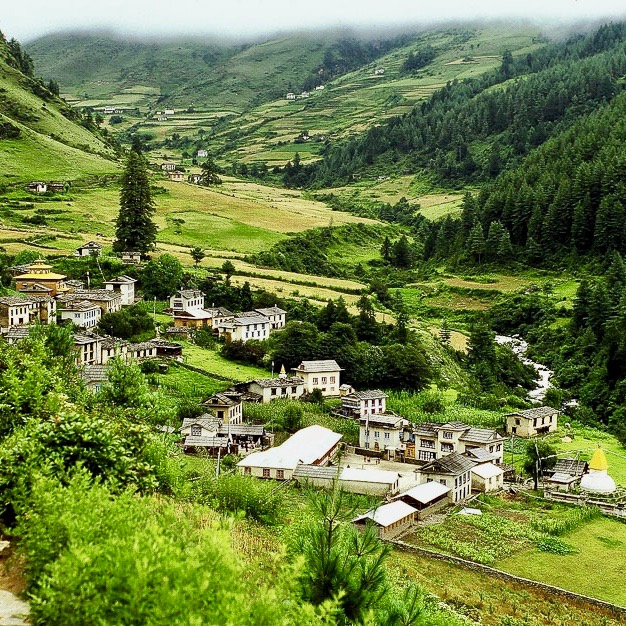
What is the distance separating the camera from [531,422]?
44156 millimetres

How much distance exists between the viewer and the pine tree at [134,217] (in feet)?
211

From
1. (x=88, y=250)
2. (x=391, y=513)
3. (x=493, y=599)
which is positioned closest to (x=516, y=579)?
(x=493, y=599)

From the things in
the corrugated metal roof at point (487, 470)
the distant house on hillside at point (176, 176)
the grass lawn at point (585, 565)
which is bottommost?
the grass lawn at point (585, 565)

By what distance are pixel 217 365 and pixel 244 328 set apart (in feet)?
16.6

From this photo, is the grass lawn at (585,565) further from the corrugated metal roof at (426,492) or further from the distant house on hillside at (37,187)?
the distant house on hillside at (37,187)

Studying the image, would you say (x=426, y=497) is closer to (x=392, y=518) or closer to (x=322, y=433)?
(x=392, y=518)

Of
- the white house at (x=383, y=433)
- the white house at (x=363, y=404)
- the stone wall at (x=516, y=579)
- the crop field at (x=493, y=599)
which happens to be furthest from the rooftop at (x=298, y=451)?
the crop field at (x=493, y=599)

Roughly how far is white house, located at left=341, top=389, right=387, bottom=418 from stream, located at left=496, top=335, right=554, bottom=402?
13.5 meters

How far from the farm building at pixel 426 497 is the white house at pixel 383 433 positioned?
6.53 m

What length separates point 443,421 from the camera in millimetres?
43719

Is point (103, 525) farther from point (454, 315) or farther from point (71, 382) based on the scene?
point (454, 315)

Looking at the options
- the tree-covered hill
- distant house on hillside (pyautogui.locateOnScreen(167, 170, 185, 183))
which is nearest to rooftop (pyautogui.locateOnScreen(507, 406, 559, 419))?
distant house on hillside (pyautogui.locateOnScreen(167, 170, 185, 183))

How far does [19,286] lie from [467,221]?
51772 mm

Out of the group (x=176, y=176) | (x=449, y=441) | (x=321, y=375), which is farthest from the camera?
(x=176, y=176)
